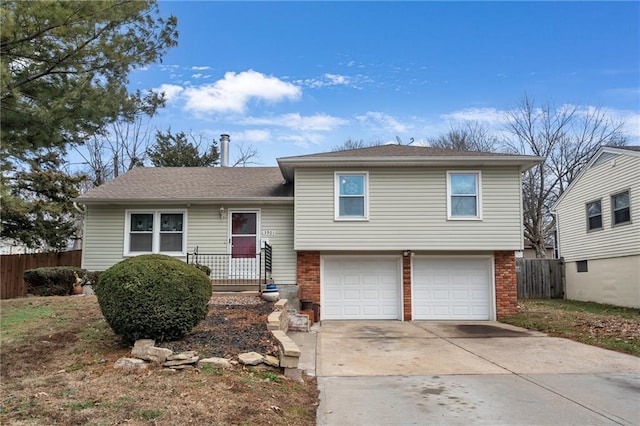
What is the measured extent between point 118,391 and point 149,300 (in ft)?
5.97

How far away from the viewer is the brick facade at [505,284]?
13562 mm

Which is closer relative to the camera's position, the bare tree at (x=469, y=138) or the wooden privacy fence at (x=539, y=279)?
the wooden privacy fence at (x=539, y=279)

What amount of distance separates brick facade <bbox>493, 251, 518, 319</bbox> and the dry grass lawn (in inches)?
352

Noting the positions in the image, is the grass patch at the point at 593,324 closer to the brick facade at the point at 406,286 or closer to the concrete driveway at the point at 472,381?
the concrete driveway at the point at 472,381

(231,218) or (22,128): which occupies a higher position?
(22,128)

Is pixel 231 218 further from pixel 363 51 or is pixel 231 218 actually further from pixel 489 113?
pixel 489 113

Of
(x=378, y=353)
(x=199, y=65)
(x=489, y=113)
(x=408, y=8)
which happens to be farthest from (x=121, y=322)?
(x=489, y=113)

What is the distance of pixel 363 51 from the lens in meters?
15.3

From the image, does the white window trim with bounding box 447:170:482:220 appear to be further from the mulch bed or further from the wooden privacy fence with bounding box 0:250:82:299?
the wooden privacy fence with bounding box 0:250:82:299

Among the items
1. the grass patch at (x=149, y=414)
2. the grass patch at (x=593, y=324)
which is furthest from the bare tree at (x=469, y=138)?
the grass patch at (x=149, y=414)

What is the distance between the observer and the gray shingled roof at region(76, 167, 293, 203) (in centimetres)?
1386

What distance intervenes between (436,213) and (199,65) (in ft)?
34.9

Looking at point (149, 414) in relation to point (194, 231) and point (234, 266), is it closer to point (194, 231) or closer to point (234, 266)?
point (234, 266)

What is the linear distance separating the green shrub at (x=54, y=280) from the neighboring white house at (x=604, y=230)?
16814 mm
